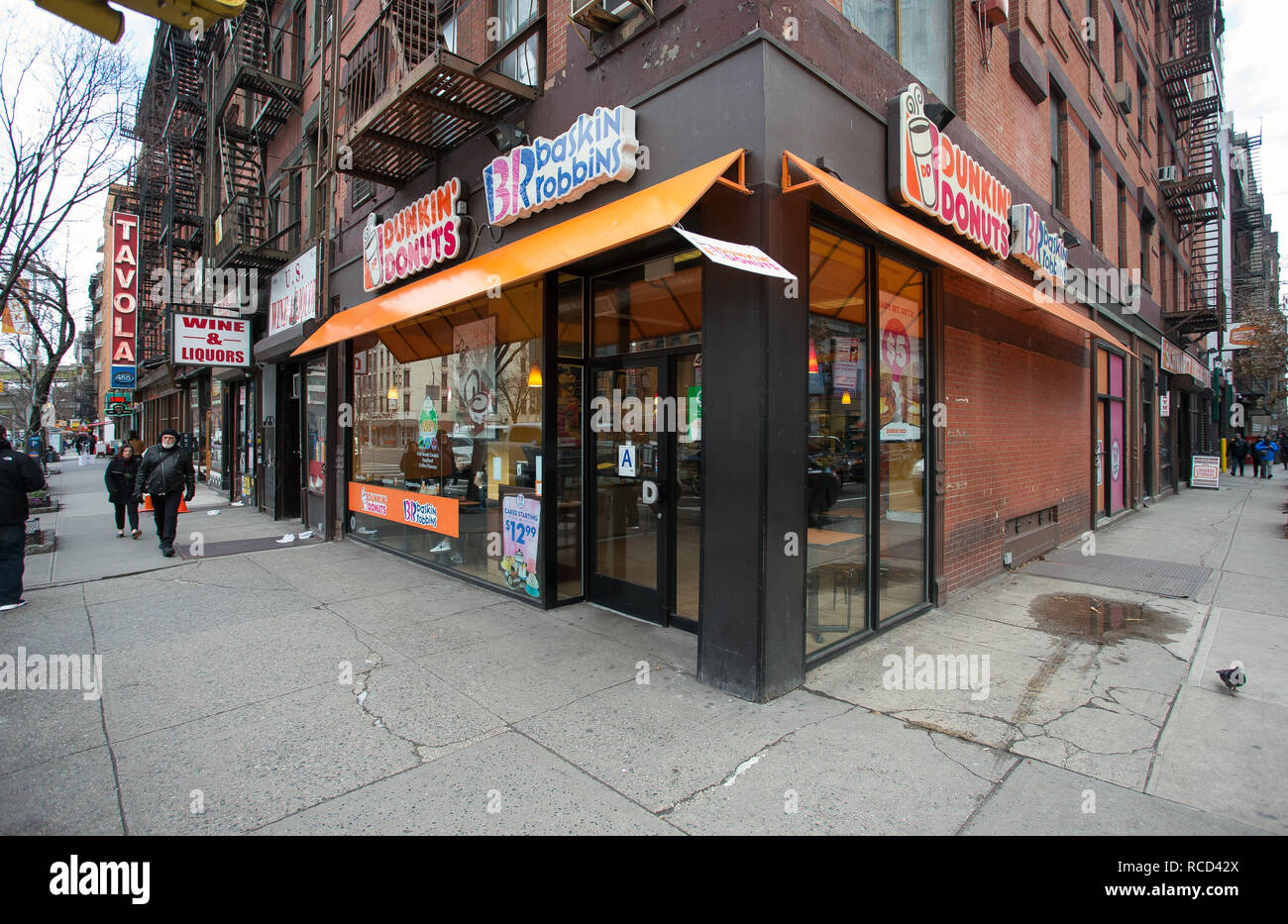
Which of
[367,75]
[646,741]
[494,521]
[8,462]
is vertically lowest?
[646,741]

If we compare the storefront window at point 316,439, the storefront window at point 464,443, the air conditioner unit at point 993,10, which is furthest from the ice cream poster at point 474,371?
the air conditioner unit at point 993,10

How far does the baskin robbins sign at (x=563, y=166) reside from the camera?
16.2ft

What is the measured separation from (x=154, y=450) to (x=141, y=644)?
19.2ft

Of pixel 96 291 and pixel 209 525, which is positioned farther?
pixel 96 291

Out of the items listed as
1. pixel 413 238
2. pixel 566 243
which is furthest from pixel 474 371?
pixel 566 243

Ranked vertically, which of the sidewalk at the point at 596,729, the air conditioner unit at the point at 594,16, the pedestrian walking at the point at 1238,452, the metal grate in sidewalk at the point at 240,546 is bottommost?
the sidewalk at the point at 596,729

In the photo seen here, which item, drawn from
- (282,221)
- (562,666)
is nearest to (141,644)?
(562,666)

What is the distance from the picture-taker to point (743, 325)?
14.1 feet

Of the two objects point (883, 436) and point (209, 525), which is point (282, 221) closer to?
point (209, 525)

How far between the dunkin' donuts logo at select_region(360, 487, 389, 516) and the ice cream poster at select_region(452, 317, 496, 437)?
2.15 metres

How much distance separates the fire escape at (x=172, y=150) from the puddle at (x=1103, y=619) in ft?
57.8

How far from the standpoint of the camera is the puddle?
5.68 m

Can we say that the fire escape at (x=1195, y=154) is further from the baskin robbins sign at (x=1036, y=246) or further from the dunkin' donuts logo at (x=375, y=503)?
the dunkin' donuts logo at (x=375, y=503)

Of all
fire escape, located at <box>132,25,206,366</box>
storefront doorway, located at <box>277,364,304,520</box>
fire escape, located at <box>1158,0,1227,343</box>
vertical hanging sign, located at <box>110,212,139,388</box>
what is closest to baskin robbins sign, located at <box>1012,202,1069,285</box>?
fire escape, located at <box>1158,0,1227,343</box>
